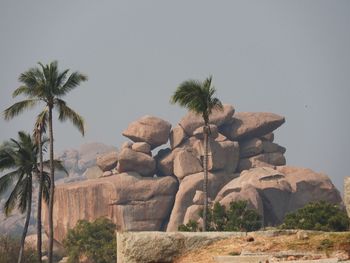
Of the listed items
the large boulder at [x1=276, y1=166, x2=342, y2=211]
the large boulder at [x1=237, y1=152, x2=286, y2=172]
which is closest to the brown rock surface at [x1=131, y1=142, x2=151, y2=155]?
the large boulder at [x1=237, y1=152, x2=286, y2=172]

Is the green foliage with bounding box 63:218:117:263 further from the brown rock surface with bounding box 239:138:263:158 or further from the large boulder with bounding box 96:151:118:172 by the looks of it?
the brown rock surface with bounding box 239:138:263:158

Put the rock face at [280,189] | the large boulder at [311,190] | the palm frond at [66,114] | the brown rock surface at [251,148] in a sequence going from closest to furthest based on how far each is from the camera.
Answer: the palm frond at [66,114], the rock face at [280,189], the large boulder at [311,190], the brown rock surface at [251,148]

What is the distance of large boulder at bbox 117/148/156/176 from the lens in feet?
297

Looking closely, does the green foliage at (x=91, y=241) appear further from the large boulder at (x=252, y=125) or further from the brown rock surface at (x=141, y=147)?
the large boulder at (x=252, y=125)

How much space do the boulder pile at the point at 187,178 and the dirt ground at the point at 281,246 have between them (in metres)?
63.1

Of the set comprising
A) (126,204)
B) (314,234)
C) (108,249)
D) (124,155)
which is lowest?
(314,234)

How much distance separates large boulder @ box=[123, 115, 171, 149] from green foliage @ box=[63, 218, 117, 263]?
16.9 m

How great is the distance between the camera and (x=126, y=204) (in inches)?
3484

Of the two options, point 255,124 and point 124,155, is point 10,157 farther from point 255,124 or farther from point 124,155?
point 255,124

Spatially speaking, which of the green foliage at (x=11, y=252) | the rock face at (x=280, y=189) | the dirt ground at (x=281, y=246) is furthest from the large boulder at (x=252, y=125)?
the dirt ground at (x=281, y=246)

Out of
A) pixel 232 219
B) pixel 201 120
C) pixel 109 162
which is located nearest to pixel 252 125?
pixel 201 120

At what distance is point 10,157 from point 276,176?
4549cm

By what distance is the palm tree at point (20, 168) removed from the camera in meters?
44.6

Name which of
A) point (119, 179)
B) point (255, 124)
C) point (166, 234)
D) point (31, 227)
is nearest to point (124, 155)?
point (119, 179)
